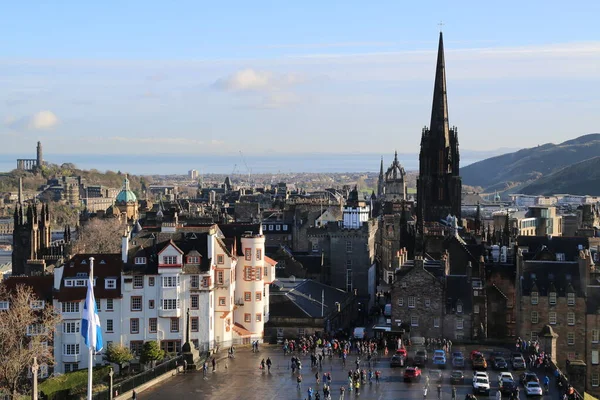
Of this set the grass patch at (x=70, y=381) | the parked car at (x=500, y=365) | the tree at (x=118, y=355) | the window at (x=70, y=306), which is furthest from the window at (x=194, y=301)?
the parked car at (x=500, y=365)

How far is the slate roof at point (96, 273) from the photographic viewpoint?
7175cm

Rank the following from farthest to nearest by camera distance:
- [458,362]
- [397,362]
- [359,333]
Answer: [359,333] < [397,362] < [458,362]

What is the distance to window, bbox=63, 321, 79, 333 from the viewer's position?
234 feet

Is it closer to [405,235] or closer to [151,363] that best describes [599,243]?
[405,235]

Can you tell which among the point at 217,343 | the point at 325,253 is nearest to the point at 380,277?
the point at 325,253

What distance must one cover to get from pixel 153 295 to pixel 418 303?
18.1 meters

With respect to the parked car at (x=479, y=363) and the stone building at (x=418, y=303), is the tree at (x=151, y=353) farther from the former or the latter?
the parked car at (x=479, y=363)

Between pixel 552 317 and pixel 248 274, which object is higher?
pixel 248 274

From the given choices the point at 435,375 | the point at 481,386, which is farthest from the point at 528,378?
the point at 435,375

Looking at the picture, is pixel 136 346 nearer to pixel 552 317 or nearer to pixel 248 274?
pixel 248 274

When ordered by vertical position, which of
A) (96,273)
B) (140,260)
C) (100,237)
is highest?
(140,260)

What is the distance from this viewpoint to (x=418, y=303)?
73812mm

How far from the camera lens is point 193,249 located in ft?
241

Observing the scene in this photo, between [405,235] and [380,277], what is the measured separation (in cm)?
1499
